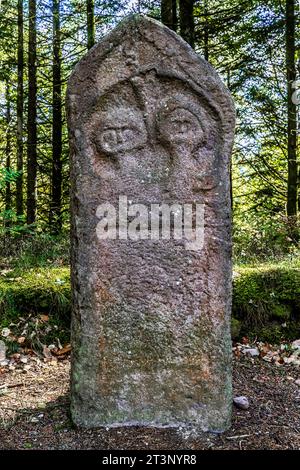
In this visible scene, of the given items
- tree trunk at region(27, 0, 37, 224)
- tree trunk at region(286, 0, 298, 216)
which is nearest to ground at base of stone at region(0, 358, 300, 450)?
tree trunk at region(27, 0, 37, 224)

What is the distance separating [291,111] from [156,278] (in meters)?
6.18

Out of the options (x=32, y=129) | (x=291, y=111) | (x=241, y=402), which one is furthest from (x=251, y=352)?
(x=32, y=129)

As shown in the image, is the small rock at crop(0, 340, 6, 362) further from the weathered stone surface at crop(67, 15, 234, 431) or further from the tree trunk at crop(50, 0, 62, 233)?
the tree trunk at crop(50, 0, 62, 233)

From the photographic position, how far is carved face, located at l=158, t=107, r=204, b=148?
271cm

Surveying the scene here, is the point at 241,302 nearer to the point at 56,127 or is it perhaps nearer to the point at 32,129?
the point at 32,129

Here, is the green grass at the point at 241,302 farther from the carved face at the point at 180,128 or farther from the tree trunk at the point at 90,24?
the tree trunk at the point at 90,24

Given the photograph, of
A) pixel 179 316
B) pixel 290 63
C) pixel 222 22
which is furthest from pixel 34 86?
pixel 179 316

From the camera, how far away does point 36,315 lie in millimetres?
4199

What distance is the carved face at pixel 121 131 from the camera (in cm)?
267

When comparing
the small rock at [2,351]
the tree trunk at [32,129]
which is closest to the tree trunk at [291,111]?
the tree trunk at [32,129]

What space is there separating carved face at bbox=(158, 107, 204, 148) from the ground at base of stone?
1698 mm

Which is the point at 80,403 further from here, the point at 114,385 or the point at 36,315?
the point at 36,315

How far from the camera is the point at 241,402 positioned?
2.95m

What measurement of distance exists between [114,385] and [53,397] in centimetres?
67
